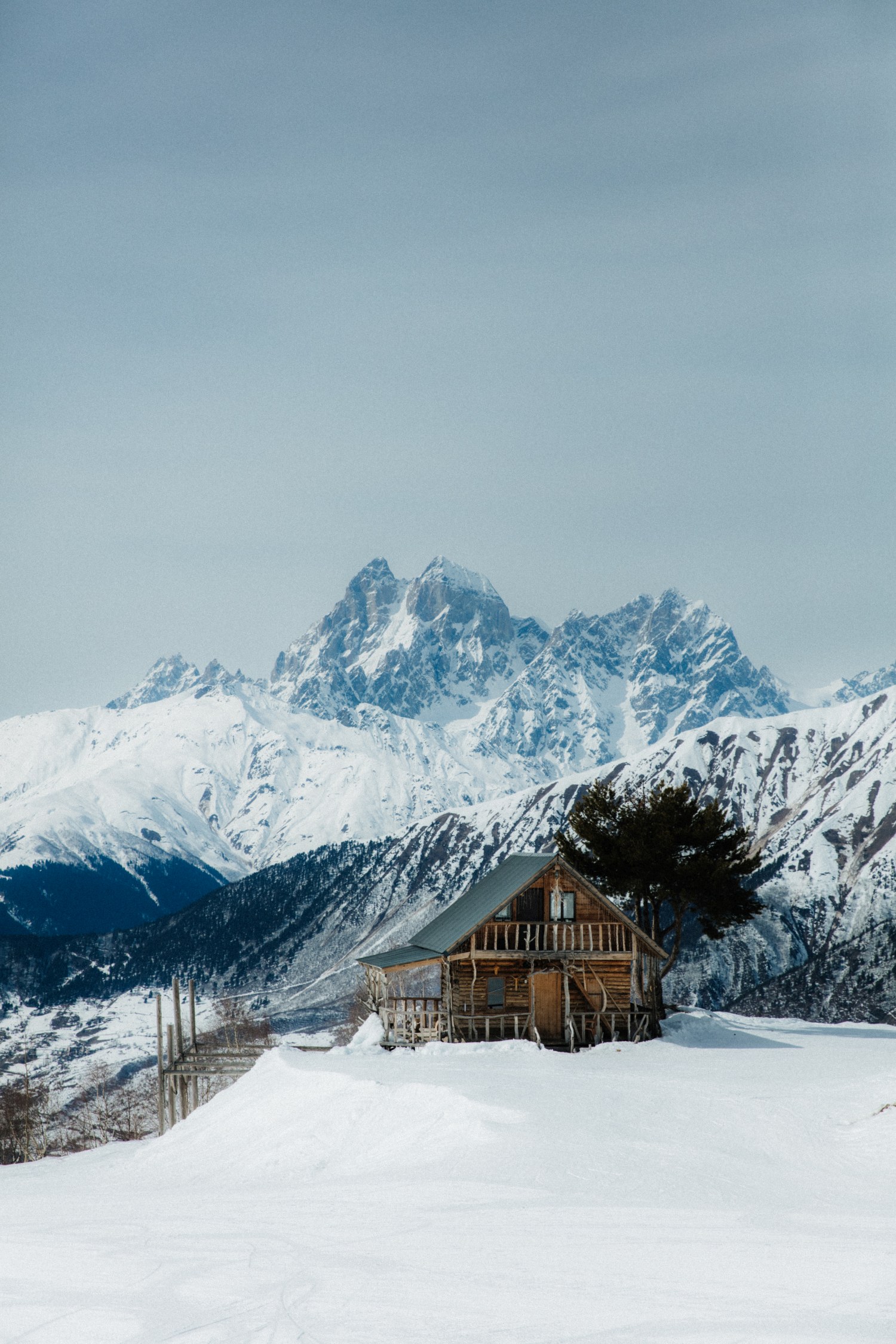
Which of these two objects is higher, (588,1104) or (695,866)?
(695,866)

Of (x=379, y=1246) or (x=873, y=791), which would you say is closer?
(x=379, y=1246)

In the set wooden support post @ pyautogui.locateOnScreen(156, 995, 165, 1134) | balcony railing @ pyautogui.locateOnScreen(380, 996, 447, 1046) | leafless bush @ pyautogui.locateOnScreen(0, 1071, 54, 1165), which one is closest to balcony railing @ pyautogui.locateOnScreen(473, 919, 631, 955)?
balcony railing @ pyautogui.locateOnScreen(380, 996, 447, 1046)

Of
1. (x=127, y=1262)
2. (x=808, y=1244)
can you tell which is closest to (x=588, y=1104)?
(x=808, y=1244)

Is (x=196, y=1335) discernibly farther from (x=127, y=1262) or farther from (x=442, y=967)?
(x=442, y=967)

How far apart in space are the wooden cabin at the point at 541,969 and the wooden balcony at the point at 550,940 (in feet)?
0.13

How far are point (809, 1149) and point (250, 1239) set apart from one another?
565 inches

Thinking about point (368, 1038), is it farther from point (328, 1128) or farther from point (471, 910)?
point (328, 1128)

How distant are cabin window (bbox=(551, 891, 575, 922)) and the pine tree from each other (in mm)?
6748

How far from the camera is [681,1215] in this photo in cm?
2162

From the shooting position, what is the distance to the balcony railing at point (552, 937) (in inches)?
2034

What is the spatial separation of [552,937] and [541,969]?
1.63m

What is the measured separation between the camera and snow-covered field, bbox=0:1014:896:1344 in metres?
15.9

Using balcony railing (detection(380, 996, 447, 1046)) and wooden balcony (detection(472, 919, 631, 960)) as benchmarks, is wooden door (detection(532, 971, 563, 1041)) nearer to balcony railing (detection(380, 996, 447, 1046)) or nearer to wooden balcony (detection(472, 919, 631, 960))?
wooden balcony (detection(472, 919, 631, 960))

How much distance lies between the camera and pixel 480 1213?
22.0 meters
